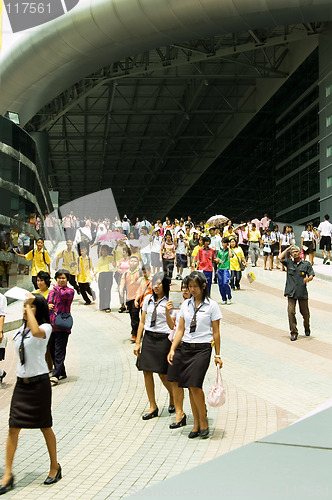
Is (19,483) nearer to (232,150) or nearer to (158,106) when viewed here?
(158,106)

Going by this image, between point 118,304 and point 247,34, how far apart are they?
913 inches

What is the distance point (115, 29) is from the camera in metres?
28.8

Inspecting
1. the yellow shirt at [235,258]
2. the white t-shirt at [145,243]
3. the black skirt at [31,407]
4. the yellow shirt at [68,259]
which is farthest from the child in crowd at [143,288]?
the white t-shirt at [145,243]

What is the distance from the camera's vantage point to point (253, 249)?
25188 millimetres

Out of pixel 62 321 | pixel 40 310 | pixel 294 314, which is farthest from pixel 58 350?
pixel 294 314

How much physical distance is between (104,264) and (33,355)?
10233mm

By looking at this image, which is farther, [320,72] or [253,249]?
[320,72]

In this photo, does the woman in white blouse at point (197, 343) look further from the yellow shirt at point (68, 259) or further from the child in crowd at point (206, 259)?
the child in crowd at point (206, 259)

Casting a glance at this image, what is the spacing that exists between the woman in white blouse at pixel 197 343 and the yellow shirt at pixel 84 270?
9670 mm

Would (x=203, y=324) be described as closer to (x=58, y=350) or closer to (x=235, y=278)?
(x=58, y=350)

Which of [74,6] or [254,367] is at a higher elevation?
[74,6]

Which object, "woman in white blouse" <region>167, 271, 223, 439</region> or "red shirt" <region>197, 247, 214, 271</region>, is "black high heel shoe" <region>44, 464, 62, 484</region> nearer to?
"woman in white blouse" <region>167, 271, 223, 439</region>

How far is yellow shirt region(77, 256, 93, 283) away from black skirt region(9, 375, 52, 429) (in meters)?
10.7

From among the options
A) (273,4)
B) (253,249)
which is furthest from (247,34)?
(253,249)
